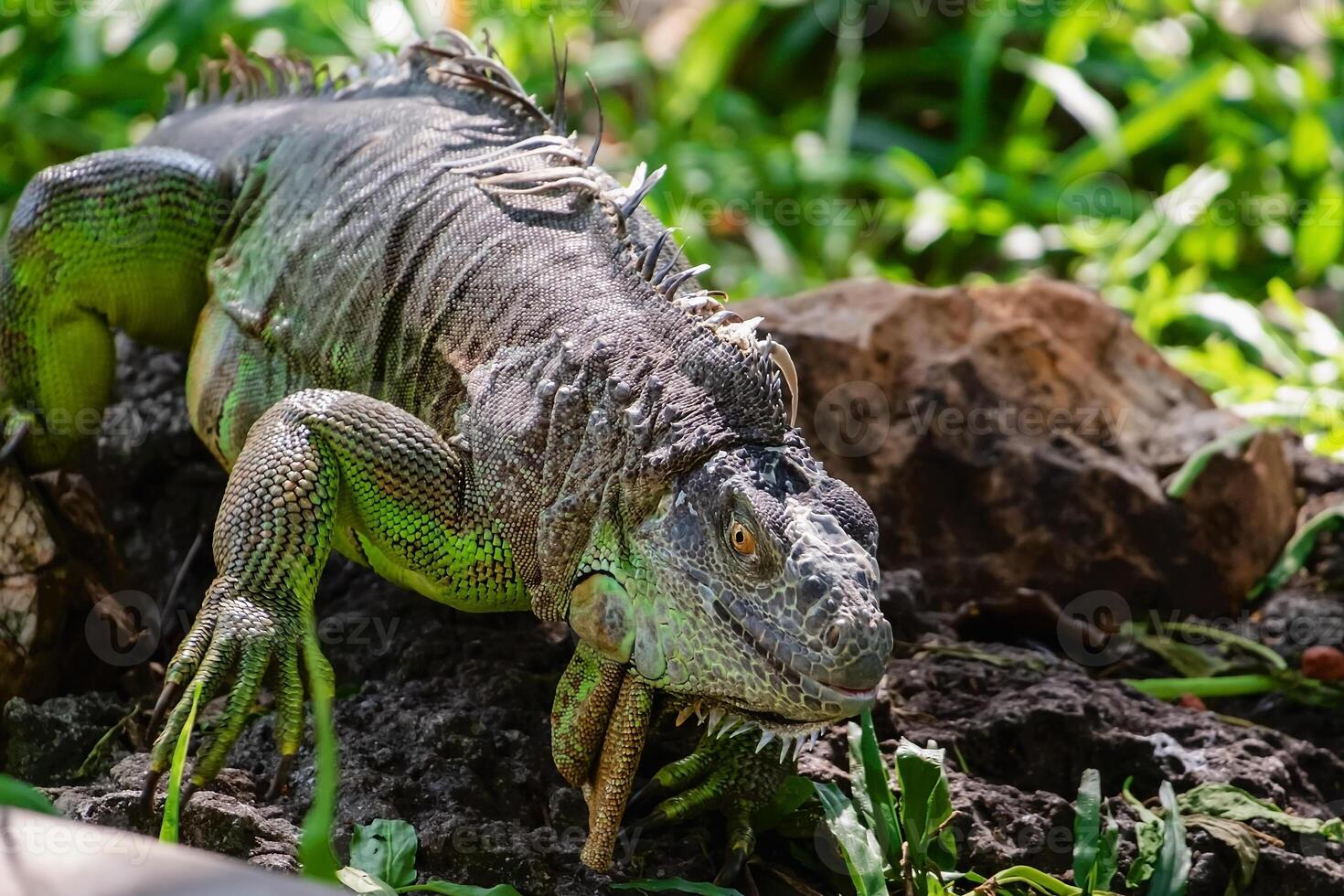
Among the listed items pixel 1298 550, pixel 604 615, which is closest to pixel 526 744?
pixel 604 615

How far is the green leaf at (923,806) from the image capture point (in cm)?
364

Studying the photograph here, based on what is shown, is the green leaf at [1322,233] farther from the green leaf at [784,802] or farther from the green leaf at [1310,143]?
the green leaf at [784,802]

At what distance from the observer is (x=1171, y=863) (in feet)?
12.2

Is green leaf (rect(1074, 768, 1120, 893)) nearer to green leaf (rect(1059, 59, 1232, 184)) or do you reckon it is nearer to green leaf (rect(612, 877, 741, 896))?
green leaf (rect(612, 877, 741, 896))

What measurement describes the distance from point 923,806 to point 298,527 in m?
1.85

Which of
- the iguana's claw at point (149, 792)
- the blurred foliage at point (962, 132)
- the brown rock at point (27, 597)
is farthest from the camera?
the blurred foliage at point (962, 132)

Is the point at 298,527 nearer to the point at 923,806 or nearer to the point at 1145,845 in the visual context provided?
the point at 923,806

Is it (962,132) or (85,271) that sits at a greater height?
(962,132)

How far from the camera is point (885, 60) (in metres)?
10.6

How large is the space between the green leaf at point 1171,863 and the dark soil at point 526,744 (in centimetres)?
14

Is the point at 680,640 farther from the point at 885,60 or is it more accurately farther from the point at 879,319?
the point at 885,60

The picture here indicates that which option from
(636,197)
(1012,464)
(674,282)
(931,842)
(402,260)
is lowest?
(931,842)

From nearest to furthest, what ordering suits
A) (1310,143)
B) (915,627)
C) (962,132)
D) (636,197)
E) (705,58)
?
1. (636,197)
2. (915,627)
3. (1310,143)
4. (962,132)
5. (705,58)

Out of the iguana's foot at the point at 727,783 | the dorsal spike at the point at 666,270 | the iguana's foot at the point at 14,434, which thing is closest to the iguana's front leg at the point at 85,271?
the iguana's foot at the point at 14,434
